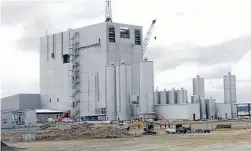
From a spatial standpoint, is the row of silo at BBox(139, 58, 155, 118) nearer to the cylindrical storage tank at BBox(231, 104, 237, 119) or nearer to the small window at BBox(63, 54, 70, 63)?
the cylindrical storage tank at BBox(231, 104, 237, 119)

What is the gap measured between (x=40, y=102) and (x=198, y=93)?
50.8 metres

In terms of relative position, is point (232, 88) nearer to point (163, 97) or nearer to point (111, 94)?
point (163, 97)

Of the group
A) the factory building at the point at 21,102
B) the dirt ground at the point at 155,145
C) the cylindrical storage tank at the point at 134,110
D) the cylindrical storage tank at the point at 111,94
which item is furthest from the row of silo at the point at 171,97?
the dirt ground at the point at 155,145

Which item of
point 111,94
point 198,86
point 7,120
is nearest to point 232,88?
point 198,86

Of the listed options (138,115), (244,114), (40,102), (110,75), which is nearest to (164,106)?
(138,115)

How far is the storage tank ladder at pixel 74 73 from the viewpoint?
122 m

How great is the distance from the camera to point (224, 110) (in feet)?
395

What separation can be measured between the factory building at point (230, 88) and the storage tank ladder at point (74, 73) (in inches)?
1770

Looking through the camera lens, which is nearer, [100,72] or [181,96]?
[100,72]

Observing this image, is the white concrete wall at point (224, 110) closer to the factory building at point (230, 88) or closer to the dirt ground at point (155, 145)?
the factory building at point (230, 88)

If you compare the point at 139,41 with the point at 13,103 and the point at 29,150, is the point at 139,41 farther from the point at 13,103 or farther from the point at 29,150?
the point at 29,150

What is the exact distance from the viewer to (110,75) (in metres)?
111

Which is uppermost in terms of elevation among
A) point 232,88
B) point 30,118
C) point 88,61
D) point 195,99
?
point 88,61

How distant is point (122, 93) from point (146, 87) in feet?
21.4
